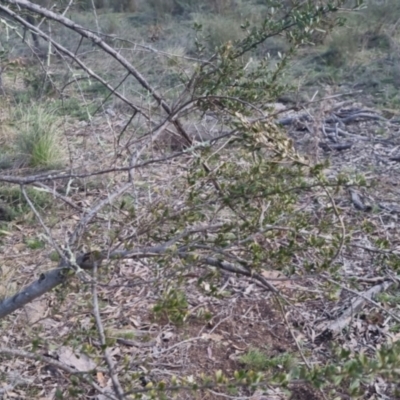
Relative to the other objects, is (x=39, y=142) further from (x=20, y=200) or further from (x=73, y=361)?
(x=73, y=361)

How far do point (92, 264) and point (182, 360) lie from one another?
131 centimetres

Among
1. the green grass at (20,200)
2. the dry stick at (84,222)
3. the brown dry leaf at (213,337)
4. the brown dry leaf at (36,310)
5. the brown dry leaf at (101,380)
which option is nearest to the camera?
the dry stick at (84,222)

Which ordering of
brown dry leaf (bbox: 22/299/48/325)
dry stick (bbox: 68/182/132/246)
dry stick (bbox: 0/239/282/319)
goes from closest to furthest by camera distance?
1. dry stick (bbox: 0/239/282/319)
2. dry stick (bbox: 68/182/132/246)
3. brown dry leaf (bbox: 22/299/48/325)

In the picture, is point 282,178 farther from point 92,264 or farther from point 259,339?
point 259,339

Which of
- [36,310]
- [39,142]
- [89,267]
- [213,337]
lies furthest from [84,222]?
[39,142]

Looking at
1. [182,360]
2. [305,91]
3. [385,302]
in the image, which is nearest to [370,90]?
[305,91]

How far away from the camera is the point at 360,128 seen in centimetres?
652

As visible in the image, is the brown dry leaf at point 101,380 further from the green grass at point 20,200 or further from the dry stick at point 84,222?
the green grass at point 20,200

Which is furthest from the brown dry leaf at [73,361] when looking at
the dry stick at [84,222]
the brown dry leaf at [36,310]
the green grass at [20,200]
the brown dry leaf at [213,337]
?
the green grass at [20,200]

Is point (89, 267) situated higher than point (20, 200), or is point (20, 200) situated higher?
point (89, 267)

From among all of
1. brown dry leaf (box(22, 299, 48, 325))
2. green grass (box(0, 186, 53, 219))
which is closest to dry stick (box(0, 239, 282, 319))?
brown dry leaf (box(22, 299, 48, 325))

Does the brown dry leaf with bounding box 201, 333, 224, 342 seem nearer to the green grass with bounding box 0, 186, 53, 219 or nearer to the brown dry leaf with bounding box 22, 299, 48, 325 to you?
the brown dry leaf with bounding box 22, 299, 48, 325

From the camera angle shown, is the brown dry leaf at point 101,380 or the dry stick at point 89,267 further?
the brown dry leaf at point 101,380

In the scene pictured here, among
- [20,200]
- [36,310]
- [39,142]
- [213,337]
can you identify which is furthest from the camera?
[39,142]
